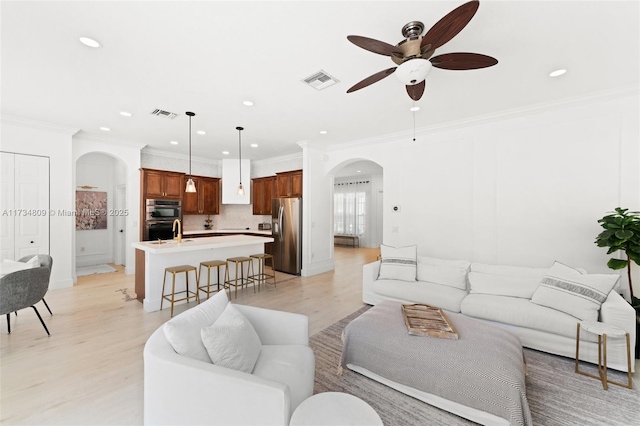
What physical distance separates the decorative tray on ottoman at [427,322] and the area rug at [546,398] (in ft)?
1.66

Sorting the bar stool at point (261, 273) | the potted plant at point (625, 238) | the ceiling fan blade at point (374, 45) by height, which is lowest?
the bar stool at point (261, 273)

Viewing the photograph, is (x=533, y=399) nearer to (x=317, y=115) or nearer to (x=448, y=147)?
(x=448, y=147)

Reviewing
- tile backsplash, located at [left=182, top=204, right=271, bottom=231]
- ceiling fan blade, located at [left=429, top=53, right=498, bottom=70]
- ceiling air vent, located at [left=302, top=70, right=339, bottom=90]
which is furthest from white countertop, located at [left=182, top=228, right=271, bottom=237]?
ceiling fan blade, located at [left=429, top=53, right=498, bottom=70]

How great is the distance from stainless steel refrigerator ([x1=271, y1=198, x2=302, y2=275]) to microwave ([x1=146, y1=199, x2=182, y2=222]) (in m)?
2.38

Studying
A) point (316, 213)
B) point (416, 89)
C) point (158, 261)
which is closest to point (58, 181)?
point (158, 261)

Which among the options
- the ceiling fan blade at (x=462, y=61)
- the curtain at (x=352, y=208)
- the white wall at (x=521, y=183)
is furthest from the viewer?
the curtain at (x=352, y=208)

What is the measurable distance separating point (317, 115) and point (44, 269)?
12.9 feet

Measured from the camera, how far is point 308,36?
225 cm

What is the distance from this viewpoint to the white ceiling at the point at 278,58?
1.98 metres

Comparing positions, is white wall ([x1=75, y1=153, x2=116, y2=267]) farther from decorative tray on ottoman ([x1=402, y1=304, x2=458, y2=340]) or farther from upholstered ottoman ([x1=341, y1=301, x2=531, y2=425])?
decorative tray on ottoman ([x1=402, y1=304, x2=458, y2=340])

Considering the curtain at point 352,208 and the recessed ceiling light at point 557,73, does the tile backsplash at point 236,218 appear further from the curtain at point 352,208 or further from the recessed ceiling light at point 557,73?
the recessed ceiling light at point 557,73

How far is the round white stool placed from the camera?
120 cm

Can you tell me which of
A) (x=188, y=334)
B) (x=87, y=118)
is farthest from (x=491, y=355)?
(x=87, y=118)

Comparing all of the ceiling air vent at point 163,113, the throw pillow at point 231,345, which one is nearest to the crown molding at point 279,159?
the ceiling air vent at point 163,113
